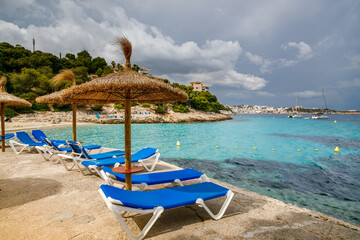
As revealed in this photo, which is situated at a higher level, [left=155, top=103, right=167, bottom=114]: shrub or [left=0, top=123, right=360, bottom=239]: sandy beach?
[left=155, top=103, right=167, bottom=114]: shrub

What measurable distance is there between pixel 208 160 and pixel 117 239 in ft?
26.0

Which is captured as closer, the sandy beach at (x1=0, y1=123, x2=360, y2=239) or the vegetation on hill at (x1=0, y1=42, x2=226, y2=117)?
the sandy beach at (x1=0, y1=123, x2=360, y2=239)

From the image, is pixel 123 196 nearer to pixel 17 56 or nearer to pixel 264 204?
pixel 264 204

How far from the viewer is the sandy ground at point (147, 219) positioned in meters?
2.56

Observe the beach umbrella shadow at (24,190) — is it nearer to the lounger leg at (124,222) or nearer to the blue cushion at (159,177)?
the blue cushion at (159,177)

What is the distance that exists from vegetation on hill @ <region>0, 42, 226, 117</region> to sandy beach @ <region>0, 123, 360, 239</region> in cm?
2478

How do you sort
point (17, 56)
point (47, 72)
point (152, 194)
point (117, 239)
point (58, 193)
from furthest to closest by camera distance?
point (17, 56)
point (47, 72)
point (58, 193)
point (152, 194)
point (117, 239)

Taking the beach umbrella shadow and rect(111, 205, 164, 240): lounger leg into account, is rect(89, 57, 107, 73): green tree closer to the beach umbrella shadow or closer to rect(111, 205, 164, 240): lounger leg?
the beach umbrella shadow

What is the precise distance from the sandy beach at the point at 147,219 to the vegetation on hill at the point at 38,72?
24.8 meters

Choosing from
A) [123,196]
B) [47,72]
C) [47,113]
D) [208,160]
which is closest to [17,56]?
[47,72]

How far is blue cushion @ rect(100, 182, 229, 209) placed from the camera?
8.05 ft

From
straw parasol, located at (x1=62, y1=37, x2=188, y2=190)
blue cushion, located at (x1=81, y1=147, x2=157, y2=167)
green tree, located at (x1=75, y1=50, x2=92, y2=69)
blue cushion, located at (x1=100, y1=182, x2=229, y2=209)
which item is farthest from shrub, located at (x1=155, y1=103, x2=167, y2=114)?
blue cushion, located at (x1=100, y1=182, x2=229, y2=209)

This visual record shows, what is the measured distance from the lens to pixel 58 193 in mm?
3844

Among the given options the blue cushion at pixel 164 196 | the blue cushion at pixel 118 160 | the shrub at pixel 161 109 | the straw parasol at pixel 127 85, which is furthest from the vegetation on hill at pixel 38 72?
the blue cushion at pixel 164 196
